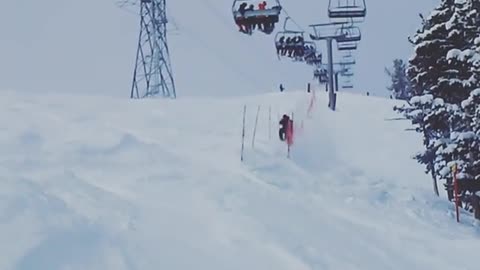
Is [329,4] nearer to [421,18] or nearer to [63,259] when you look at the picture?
[421,18]

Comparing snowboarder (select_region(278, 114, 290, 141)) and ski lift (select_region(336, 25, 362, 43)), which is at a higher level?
ski lift (select_region(336, 25, 362, 43))

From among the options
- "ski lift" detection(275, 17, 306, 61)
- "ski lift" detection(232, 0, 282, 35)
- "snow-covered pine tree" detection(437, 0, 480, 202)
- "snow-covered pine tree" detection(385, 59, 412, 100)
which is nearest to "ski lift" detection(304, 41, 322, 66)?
"ski lift" detection(275, 17, 306, 61)

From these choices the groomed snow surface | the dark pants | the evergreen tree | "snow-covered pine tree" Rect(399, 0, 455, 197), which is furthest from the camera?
"snow-covered pine tree" Rect(399, 0, 455, 197)

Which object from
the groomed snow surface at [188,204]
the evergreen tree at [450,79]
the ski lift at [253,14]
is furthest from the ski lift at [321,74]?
the groomed snow surface at [188,204]

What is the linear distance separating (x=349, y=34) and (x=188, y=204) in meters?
21.2

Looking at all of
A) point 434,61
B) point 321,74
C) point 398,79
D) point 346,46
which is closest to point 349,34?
point 346,46

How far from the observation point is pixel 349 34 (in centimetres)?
2845

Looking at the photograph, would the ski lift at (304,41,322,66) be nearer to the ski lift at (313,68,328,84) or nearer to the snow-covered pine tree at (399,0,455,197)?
the ski lift at (313,68,328,84)

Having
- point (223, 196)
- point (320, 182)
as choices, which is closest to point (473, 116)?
A: point (320, 182)

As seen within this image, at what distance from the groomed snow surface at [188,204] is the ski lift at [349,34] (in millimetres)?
10774

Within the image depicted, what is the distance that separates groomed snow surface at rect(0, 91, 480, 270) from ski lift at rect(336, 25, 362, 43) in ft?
35.3

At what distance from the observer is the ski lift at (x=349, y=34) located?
27467 mm

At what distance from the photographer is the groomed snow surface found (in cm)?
621

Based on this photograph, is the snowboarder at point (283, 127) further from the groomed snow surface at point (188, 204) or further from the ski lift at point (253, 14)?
the ski lift at point (253, 14)
